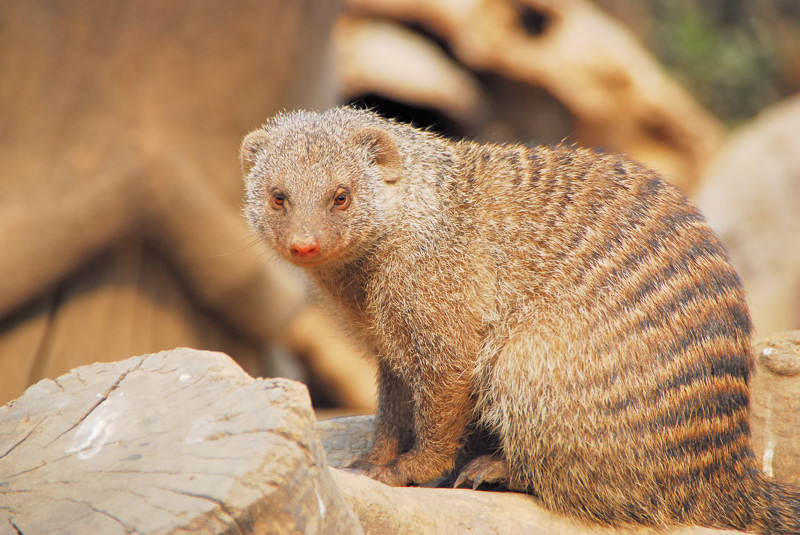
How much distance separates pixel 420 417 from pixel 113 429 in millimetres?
1513

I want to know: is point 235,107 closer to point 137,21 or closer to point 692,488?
point 137,21

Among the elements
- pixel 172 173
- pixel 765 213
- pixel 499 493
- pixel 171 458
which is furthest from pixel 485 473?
pixel 765 213

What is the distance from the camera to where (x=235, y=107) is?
247 inches

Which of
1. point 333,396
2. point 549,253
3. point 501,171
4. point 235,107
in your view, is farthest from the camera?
point 333,396

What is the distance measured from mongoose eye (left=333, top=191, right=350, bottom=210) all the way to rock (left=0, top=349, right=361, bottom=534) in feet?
3.76

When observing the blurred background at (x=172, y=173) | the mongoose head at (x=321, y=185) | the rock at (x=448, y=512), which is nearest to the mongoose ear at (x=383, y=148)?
the mongoose head at (x=321, y=185)

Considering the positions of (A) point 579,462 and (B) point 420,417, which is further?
(B) point 420,417

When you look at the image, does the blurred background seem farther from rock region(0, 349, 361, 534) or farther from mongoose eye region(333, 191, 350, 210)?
rock region(0, 349, 361, 534)

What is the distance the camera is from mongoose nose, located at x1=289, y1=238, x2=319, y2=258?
3344 millimetres

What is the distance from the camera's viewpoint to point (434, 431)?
11.9 ft

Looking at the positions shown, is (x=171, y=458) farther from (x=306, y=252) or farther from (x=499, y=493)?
(x=499, y=493)

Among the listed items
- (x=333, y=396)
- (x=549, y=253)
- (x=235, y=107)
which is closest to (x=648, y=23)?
(x=333, y=396)

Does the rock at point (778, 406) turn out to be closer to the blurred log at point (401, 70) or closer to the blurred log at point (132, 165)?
the blurred log at point (132, 165)

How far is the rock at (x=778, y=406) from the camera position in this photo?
3918mm
